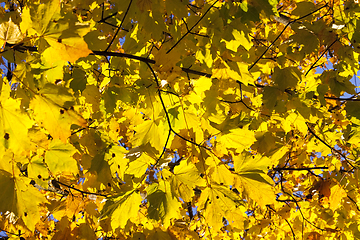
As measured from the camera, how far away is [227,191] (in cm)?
131

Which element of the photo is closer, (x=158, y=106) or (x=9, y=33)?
(x=9, y=33)

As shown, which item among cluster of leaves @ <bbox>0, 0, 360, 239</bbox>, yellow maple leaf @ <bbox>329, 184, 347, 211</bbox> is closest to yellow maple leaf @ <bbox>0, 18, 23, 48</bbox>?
cluster of leaves @ <bbox>0, 0, 360, 239</bbox>

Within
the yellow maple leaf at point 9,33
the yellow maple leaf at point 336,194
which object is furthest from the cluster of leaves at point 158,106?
the yellow maple leaf at point 336,194

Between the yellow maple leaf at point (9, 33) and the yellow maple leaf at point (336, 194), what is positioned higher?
the yellow maple leaf at point (9, 33)

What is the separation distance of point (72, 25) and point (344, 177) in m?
2.75

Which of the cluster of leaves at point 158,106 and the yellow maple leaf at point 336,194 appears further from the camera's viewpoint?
the yellow maple leaf at point 336,194

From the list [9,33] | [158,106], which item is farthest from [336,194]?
[9,33]

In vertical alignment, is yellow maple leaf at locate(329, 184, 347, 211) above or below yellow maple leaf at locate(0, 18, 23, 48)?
below

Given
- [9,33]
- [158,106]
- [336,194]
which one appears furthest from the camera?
[336,194]

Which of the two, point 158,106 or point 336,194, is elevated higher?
point 158,106

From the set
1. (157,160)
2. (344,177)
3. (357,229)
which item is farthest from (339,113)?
(157,160)

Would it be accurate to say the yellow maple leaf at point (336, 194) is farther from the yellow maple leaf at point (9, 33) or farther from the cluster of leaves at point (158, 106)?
the yellow maple leaf at point (9, 33)

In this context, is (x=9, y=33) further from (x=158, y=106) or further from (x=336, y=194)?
(x=336, y=194)

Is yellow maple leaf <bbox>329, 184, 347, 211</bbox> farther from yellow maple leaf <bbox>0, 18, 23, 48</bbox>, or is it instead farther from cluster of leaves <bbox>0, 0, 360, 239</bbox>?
yellow maple leaf <bbox>0, 18, 23, 48</bbox>
